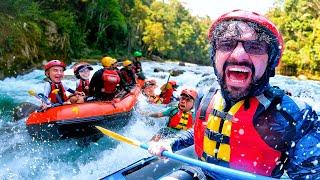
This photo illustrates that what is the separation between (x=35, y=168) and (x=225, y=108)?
11.2ft

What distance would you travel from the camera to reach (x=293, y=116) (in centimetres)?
145

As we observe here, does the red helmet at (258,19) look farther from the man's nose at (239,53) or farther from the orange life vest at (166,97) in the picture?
the orange life vest at (166,97)

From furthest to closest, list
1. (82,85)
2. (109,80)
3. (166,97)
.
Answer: (166,97) < (82,85) < (109,80)

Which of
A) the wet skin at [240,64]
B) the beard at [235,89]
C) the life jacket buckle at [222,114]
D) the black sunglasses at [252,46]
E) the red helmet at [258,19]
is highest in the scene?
the red helmet at [258,19]

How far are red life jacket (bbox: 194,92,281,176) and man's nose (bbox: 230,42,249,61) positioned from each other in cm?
20

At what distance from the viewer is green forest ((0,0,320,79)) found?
43.0 feet

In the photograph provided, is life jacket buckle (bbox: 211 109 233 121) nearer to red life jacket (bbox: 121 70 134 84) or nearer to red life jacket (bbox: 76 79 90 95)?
red life jacket (bbox: 76 79 90 95)

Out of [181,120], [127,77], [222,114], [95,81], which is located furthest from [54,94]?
[222,114]

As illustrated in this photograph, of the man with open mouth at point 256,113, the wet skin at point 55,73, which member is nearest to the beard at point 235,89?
the man with open mouth at point 256,113

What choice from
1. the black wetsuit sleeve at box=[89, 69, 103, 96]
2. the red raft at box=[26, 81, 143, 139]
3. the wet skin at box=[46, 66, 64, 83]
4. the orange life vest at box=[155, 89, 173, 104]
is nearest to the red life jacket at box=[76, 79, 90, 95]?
the black wetsuit sleeve at box=[89, 69, 103, 96]

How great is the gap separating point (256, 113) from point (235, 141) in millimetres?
151

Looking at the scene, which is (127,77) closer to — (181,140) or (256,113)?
(181,140)

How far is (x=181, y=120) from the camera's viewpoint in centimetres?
479

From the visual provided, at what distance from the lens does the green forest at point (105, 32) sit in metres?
13.1
